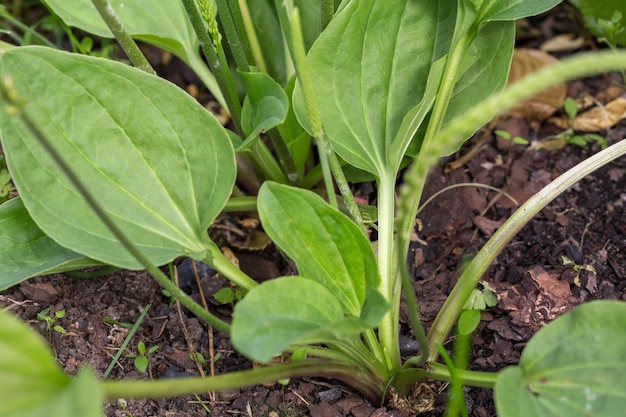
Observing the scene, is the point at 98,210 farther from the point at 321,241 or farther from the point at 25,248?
the point at 25,248

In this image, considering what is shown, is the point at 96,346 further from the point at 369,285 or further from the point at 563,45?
the point at 563,45

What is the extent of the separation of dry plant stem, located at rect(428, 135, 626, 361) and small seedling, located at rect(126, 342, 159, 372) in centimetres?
67

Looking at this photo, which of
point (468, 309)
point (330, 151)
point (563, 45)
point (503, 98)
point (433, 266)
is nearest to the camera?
point (503, 98)

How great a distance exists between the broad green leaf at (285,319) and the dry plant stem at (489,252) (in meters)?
0.35

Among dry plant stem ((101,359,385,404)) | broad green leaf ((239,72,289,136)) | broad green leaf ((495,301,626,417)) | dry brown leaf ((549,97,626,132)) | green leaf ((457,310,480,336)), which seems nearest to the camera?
dry plant stem ((101,359,385,404))

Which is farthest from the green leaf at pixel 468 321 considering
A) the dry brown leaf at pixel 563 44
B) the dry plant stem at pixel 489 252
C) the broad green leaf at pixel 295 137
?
the dry brown leaf at pixel 563 44

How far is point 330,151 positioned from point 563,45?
1438 millimetres

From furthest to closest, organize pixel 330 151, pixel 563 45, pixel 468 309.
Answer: pixel 563 45
pixel 468 309
pixel 330 151

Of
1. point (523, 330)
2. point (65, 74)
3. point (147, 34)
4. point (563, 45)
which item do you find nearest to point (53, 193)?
point (65, 74)

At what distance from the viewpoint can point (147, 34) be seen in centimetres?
196

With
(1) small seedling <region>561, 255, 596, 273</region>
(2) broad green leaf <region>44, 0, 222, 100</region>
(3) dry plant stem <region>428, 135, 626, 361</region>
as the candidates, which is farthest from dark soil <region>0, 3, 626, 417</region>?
(2) broad green leaf <region>44, 0, 222, 100</region>

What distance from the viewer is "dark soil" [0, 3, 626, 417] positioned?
1.62 meters

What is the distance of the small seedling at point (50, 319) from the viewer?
170cm

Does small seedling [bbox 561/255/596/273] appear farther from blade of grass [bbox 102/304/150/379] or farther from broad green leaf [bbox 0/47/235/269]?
blade of grass [bbox 102/304/150/379]
